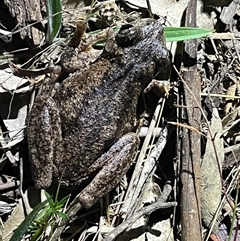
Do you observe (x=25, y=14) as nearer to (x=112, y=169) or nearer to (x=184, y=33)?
(x=184, y=33)

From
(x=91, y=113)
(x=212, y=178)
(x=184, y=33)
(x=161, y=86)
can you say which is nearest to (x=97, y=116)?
(x=91, y=113)

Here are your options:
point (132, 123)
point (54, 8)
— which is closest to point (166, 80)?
point (132, 123)

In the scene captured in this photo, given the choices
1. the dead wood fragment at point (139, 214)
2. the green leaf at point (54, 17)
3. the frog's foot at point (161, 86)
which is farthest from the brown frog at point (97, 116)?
the green leaf at point (54, 17)

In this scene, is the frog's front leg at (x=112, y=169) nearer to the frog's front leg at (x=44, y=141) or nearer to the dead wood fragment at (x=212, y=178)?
the frog's front leg at (x=44, y=141)

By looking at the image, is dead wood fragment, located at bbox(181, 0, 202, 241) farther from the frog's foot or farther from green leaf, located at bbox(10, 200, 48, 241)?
green leaf, located at bbox(10, 200, 48, 241)

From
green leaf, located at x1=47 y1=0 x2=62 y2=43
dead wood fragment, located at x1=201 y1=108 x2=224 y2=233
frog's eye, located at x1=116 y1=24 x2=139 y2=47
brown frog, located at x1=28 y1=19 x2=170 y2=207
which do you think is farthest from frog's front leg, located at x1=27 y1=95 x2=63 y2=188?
dead wood fragment, located at x1=201 y1=108 x2=224 y2=233

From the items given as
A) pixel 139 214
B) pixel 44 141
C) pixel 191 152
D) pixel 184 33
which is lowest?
pixel 139 214
